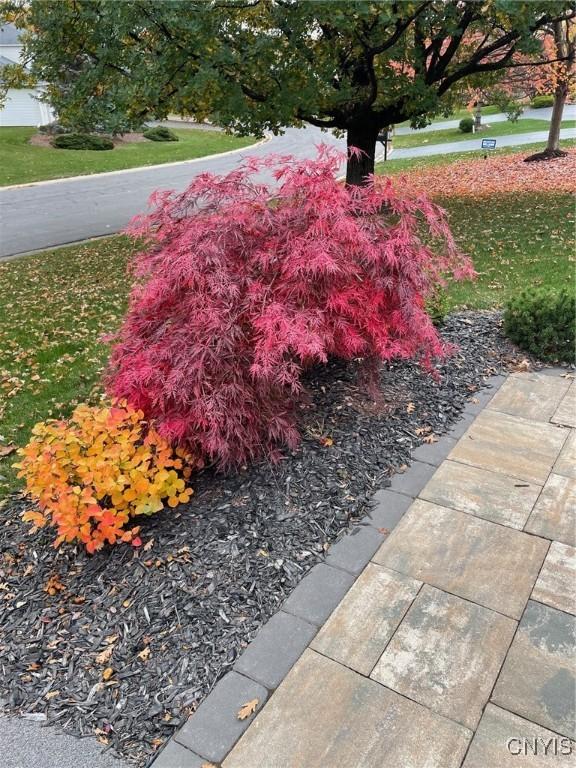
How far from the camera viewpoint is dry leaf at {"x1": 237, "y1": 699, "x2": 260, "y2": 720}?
213 centimetres

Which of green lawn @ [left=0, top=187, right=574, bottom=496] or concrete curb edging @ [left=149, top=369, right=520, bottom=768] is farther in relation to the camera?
green lawn @ [left=0, top=187, right=574, bottom=496]

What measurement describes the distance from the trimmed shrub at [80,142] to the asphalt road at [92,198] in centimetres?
634

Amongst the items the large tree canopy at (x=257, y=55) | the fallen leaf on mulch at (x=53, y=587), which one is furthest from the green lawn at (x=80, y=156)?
the fallen leaf on mulch at (x=53, y=587)

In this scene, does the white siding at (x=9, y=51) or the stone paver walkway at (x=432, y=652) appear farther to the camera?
the white siding at (x=9, y=51)

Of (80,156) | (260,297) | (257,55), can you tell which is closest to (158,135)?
(80,156)

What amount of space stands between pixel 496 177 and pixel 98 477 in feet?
43.6

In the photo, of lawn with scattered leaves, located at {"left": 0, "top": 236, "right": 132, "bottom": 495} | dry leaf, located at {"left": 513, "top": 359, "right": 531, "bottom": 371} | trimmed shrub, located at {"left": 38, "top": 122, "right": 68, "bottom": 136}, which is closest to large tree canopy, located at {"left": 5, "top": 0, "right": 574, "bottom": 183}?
lawn with scattered leaves, located at {"left": 0, "top": 236, "right": 132, "bottom": 495}

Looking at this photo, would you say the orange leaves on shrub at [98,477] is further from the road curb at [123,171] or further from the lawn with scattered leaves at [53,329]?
the road curb at [123,171]

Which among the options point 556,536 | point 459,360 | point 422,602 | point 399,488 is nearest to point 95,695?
point 422,602

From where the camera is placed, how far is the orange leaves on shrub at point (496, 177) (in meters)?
11.7

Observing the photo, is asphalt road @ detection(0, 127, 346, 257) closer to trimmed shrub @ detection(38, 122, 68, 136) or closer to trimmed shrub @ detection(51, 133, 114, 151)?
trimmed shrub @ detection(51, 133, 114, 151)

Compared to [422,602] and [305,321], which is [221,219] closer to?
[305,321]

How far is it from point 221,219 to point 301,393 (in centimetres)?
119

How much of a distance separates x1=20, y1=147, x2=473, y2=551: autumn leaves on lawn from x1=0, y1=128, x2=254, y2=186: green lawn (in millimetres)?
18355
